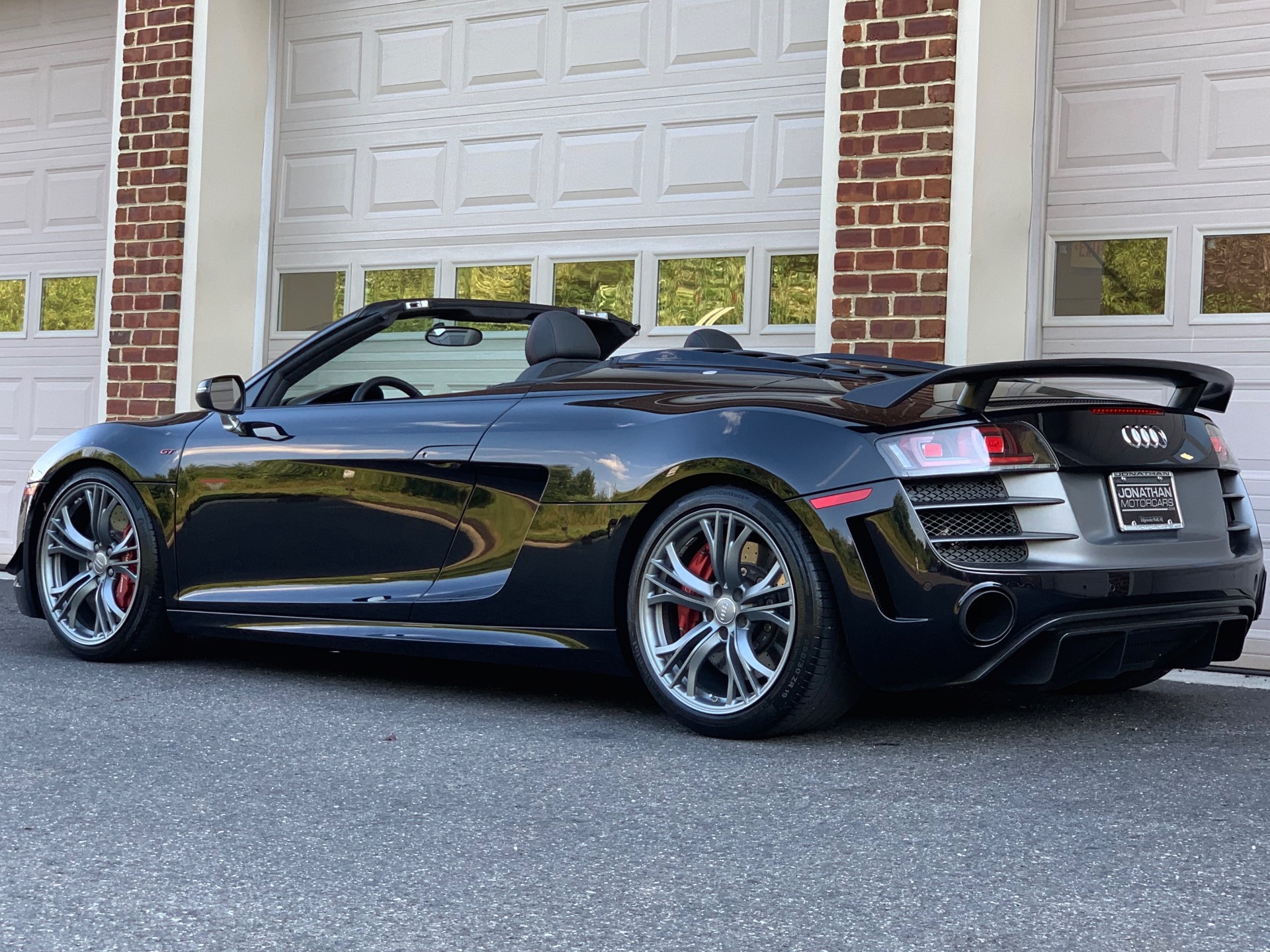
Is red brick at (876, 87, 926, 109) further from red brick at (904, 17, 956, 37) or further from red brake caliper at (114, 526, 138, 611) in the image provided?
red brake caliper at (114, 526, 138, 611)

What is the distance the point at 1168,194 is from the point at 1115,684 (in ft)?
9.00

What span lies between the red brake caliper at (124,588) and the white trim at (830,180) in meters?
3.11

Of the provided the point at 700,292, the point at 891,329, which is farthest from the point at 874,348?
the point at 700,292

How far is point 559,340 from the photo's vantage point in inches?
203

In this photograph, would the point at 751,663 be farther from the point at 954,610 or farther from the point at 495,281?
the point at 495,281

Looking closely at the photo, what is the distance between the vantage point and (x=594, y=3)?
8531 mm

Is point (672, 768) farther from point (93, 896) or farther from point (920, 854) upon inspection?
point (93, 896)

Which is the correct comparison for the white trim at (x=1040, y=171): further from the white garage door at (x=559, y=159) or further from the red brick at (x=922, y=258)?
the white garage door at (x=559, y=159)

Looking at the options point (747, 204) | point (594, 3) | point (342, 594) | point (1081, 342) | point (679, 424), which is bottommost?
point (342, 594)

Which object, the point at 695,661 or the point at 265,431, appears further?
the point at 265,431

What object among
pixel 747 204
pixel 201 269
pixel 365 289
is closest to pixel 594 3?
pixel 747 204

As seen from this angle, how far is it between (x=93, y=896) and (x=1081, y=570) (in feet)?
7.72

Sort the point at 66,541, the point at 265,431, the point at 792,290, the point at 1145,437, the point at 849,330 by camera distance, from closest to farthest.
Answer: the point at 1145,437, the point at 265,431, the point at 66,541, the point at 849,330, the point at 792,290

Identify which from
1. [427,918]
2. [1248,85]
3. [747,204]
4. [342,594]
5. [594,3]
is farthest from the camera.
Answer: [594,3]
